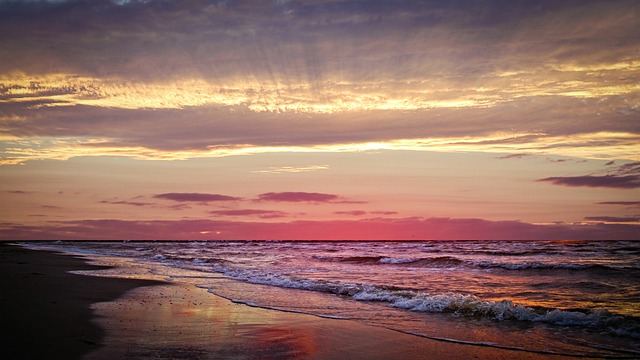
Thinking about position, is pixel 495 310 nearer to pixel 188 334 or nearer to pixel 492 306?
pixel 492 306

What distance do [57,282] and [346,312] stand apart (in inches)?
495

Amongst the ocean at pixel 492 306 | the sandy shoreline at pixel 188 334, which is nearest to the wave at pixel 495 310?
the ocean at pixel 492 306

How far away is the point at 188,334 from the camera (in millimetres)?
9406

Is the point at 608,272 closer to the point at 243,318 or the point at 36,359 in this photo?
the point at 243,318

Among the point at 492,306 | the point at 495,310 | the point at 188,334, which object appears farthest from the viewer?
the point at 492,306

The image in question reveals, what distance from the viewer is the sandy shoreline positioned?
26.3ft

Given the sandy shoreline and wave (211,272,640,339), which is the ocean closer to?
wave (211,272,640,339)

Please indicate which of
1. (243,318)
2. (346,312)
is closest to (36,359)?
(243,318)

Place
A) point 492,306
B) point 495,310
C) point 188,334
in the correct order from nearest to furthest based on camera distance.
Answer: point 188,334 → point 495,310 → point 492,306

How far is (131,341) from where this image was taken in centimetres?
865

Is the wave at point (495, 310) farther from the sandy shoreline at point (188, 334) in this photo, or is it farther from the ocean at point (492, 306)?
the sandy shoreline at point (188, 334)

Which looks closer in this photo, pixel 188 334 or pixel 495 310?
pixel 188 334

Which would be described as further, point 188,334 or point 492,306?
point 492,306

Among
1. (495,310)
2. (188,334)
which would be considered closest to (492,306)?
(495,310)
